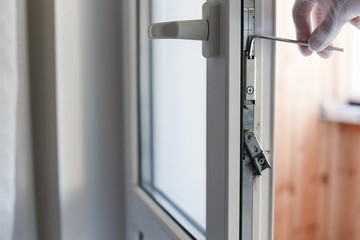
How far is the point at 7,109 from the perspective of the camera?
2.71 feet

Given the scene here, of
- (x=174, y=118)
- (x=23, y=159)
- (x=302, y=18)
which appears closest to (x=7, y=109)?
(x=23, y=159)

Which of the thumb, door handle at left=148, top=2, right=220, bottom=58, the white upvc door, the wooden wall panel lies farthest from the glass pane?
the wooden wall panel

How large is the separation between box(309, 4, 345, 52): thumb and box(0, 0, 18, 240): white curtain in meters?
0.63

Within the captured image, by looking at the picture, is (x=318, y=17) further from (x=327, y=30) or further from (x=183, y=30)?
(x=183, y=30)

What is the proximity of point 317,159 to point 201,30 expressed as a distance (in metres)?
1.25

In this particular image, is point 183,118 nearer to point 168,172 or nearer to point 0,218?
point 168,172

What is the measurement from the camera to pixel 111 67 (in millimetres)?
979

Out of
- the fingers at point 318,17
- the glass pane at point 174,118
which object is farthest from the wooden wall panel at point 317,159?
the fingers at point 318,17

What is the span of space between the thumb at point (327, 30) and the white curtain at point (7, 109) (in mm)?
633

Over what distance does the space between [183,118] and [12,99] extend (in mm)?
382

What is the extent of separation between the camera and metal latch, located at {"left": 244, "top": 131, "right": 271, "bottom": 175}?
20.1 inches

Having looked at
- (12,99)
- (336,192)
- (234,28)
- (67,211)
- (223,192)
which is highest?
(234,28)

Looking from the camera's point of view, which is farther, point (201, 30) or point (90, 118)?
point (90, 118)

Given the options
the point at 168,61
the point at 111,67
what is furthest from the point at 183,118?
the point at 111,67
